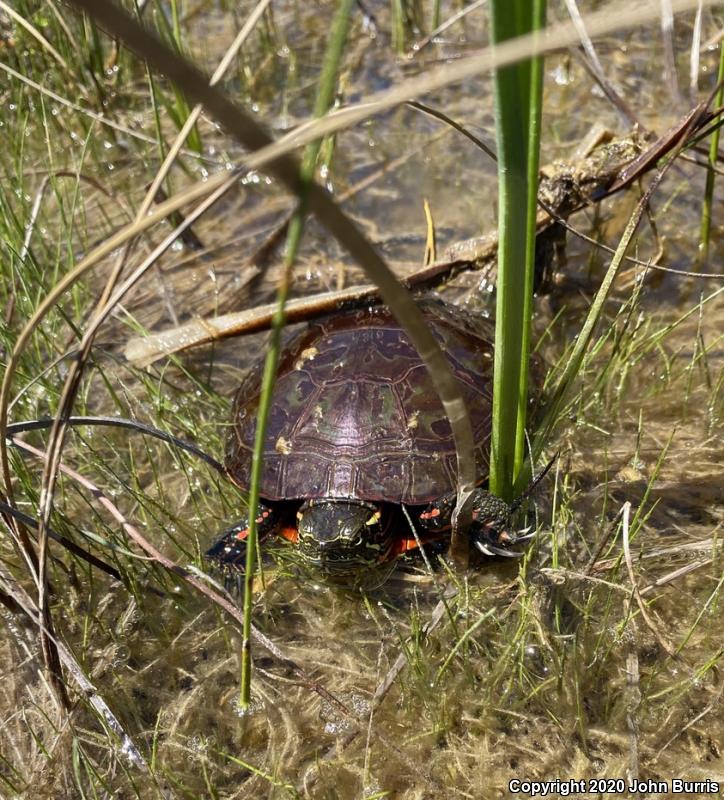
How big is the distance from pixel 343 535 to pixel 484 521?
40 cm

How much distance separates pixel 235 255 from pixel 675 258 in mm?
1989

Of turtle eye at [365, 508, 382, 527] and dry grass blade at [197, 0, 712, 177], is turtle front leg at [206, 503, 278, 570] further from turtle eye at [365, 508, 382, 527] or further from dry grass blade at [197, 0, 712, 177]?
dry grass blade at [197, 0, 712, 177]

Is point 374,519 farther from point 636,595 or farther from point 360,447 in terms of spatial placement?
point 636,595

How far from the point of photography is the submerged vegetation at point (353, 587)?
1840 millimetres

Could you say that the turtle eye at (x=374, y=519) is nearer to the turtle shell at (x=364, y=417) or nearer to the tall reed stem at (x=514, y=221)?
the turtle shell at (x=364, y=417)

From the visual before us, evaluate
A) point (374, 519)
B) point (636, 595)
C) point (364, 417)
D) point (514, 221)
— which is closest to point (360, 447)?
point (364, 417)

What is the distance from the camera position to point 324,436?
7.73ft

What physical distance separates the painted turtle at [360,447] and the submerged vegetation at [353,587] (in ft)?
0.46

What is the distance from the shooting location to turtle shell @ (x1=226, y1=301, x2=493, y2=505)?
2.27 meters

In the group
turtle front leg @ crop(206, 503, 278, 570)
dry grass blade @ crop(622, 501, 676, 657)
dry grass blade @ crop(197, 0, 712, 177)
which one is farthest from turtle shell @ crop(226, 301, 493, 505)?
dry grass blade @ crop(197, 0, 712, 177)

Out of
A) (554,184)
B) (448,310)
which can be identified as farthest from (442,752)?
(554,184)

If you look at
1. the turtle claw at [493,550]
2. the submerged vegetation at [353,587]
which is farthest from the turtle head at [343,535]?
the turtle claw at [493,550]

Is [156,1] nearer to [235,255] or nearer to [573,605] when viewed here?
[235,255]

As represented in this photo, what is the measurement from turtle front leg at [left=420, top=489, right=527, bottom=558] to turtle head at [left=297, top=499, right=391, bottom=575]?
0.48 feet
